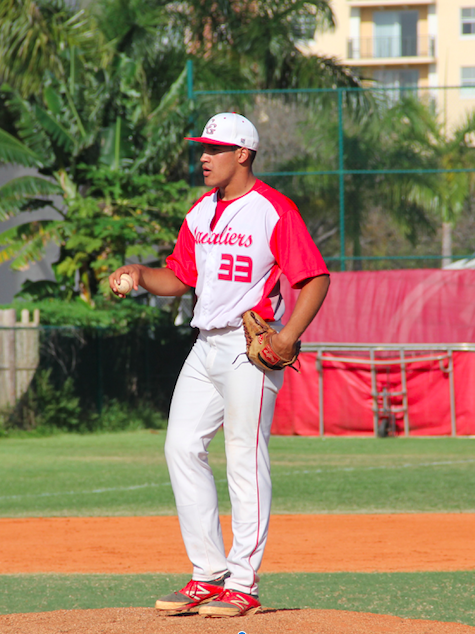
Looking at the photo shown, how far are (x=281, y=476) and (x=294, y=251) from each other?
25.5 ft

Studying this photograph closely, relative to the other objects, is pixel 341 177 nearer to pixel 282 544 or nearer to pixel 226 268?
pixel 282 544

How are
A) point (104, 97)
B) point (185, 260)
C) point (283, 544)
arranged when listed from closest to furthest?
point (185, 260)
point (283, 544)
point (104, 97)

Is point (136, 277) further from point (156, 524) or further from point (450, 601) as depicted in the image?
point (156, 524)

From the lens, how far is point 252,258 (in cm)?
393

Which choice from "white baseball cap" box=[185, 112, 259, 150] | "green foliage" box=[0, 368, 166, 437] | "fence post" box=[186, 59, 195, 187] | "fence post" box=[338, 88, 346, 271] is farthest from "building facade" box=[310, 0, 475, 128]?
"white baseball cap" box=[185, 112, 259, 150]

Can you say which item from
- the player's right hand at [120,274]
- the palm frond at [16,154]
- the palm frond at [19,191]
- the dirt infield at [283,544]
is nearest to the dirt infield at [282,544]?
the dirt infield at [283,544]

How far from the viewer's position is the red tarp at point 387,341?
15.2m

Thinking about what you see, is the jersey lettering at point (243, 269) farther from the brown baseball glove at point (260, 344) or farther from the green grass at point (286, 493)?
the green grass at point (286, 493)

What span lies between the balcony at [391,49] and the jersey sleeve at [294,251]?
6008 centimetres

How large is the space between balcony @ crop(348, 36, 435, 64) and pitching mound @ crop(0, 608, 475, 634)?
60.5 meters

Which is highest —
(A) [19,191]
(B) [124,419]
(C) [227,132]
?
(A) [19,191]

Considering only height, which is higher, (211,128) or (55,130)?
(55,130)

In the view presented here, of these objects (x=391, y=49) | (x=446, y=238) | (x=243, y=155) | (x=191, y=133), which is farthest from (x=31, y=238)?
(x=391, y=49)

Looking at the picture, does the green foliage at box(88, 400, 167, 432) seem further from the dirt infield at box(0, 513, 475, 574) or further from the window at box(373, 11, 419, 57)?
the window at box(373, 11, 419, 57)
